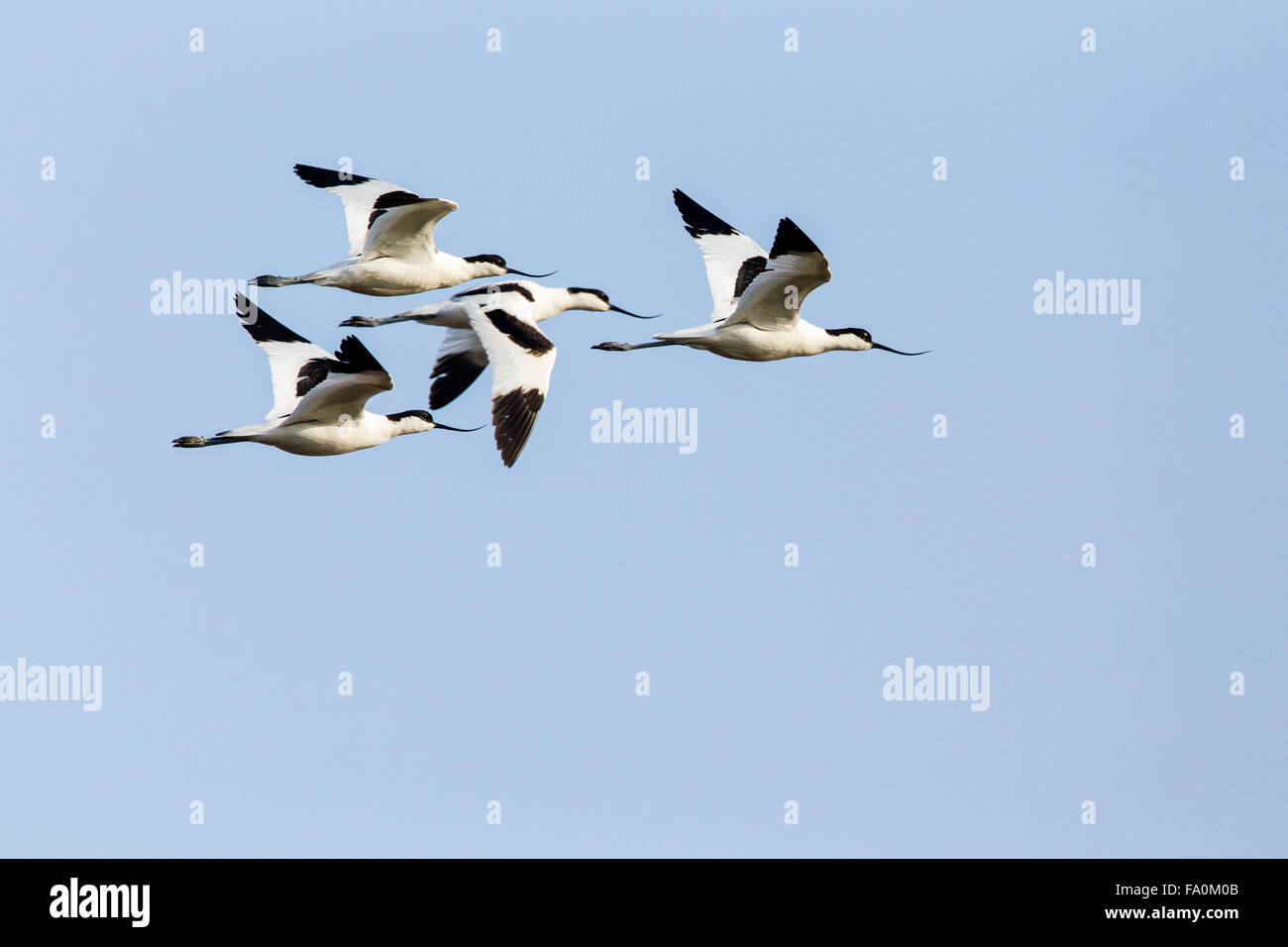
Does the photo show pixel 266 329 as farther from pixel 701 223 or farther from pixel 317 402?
pixel 701 223

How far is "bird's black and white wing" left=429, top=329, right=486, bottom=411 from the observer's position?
82.6ft

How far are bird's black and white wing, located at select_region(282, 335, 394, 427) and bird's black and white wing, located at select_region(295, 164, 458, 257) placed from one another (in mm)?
1740

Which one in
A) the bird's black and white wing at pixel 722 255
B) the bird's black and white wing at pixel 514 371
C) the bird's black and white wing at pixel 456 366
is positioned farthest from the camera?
the bird's black and white wing at pixel 456 366

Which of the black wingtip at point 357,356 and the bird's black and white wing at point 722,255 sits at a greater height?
the bird's black and white wing at point 722,255

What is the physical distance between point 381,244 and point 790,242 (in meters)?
4.91

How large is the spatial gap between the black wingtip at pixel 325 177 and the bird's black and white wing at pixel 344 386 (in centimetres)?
252

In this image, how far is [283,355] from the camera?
23.4 meters

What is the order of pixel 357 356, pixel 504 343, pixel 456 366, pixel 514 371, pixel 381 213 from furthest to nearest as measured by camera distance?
1. pixel 456 366
2. pixel 381 213
3. pixel 504 343
4. pixel 514 371
5. pixel 357 356

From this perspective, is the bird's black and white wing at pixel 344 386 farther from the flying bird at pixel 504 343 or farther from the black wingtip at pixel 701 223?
the black wingtip at pixel 701 223

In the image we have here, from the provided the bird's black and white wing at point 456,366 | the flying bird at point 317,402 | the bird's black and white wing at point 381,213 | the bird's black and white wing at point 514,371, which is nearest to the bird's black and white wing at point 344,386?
the flying bird at point 317,402

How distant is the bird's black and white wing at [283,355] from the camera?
22.8m

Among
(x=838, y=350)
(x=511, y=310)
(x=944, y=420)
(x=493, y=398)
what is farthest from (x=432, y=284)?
(x=944, y=420)

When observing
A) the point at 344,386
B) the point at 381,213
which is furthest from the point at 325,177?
the point at 344,386

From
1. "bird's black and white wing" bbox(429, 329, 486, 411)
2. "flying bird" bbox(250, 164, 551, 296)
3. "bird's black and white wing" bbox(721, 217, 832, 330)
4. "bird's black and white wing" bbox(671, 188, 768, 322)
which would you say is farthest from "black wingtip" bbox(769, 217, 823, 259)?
"bird's black and white wing" bbox(429, 329, 486, 411)
